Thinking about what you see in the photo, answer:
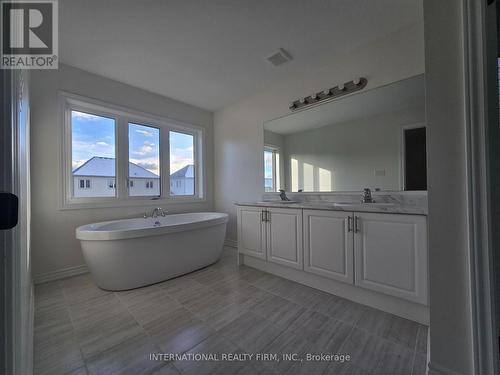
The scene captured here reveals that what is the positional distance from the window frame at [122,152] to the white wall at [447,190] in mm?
3179

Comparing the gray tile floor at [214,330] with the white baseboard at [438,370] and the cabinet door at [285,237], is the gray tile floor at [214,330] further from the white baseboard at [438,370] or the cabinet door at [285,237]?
the cabinet door at [285,237]

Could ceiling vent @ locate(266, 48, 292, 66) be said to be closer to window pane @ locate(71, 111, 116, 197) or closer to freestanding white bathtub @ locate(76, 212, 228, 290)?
freestanding white bathtub @ locate(76, 212, 228, 290)

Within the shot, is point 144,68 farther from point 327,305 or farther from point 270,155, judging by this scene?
point 327,305

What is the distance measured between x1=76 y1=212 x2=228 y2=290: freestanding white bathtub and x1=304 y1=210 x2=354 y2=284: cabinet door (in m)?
1.21

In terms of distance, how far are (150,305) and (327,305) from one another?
154 centimetres

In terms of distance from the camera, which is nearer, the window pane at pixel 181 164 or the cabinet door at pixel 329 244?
the cabinet door at pixel 329 244

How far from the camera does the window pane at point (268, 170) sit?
3.11m

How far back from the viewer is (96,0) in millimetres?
1603

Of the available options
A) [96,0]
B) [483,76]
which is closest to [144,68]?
[96,0]

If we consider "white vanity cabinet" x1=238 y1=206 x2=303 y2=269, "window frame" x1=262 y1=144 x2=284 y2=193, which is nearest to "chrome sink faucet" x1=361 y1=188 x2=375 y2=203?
"white vanity cabinet" x1=238 y1=206 x2=303 y2=269

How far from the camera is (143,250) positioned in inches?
82.9

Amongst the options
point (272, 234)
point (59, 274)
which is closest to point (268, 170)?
point (272, 234)

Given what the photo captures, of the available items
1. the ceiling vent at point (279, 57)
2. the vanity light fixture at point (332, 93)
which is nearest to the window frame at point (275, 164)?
the vanity light fixture at point (332, 93)

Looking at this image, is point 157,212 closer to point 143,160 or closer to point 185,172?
point 143,160
